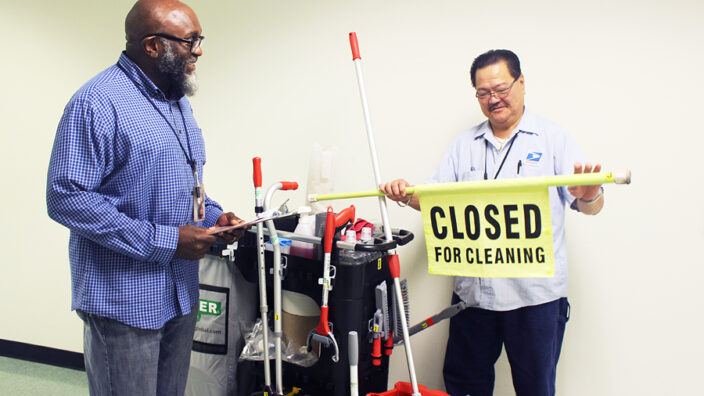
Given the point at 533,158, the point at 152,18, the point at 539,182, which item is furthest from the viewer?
the point at 533,158

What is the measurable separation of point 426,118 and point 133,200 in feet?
4.34

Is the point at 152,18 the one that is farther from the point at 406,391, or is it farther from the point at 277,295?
the point at 406,391

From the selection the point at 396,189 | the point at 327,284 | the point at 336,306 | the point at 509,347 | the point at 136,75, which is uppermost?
the point at 136,75

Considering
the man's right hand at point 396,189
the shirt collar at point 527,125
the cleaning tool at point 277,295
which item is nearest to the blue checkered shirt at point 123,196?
the cleaning tool at point 277,295

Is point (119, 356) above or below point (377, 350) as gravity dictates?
above

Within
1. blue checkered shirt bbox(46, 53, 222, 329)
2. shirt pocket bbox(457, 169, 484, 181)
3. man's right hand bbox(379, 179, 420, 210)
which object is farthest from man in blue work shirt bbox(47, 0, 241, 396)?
shirt pocket bbox(457, 169, 484, 181)

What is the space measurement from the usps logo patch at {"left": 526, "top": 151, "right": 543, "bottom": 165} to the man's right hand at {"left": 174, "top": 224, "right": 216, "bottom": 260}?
116cm

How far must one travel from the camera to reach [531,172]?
67.1 inches

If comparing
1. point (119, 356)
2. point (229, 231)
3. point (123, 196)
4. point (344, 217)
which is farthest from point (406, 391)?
point (123, 196)

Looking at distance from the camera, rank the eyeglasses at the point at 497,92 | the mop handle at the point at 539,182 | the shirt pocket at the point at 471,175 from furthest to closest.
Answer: the shirt pocket at the point at 471,175, the eyeglasses at the point at 497,92, the mop handle at the point at 539,182

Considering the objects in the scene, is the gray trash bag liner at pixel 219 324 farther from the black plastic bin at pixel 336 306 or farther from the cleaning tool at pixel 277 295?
the cleaning tool at pixel 277 295

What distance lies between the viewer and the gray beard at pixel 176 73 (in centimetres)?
142

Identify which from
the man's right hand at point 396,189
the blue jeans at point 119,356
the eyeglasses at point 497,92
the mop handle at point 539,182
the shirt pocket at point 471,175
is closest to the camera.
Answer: the mop handle at point 539,182

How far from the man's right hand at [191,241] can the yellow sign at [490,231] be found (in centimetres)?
69
